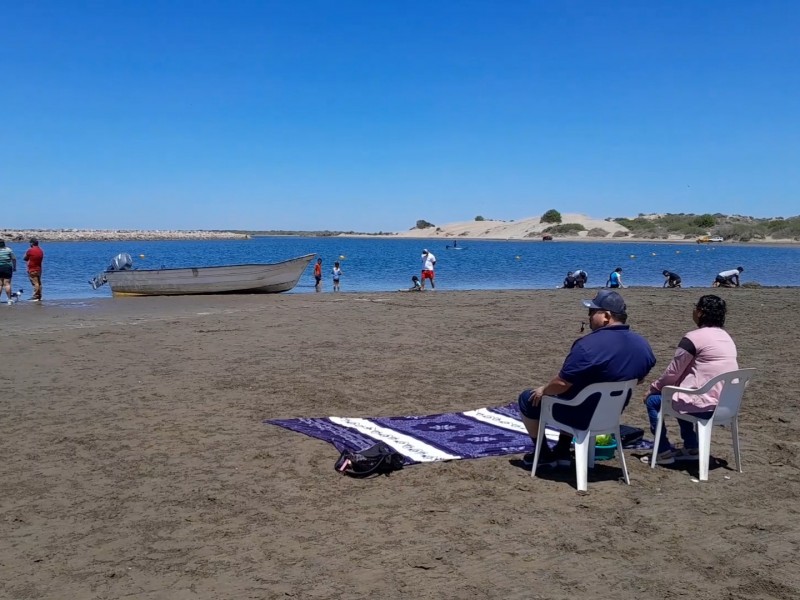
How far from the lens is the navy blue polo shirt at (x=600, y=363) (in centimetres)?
493

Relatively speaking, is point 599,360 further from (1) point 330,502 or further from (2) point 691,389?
(1) point 330,502

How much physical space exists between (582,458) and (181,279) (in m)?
21.0

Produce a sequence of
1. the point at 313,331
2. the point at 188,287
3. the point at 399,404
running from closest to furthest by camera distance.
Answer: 1. the point at 399,404
2. the point at 313,331
3. the point at 188,287

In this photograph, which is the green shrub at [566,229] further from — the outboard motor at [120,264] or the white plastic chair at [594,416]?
the white plastic chair at [594,416]

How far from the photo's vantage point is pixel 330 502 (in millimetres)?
4973

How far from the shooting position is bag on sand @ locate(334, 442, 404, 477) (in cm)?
548

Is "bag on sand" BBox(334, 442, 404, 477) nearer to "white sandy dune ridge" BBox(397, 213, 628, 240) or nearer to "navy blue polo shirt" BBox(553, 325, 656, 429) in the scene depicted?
"navy blue polo shirt" BBox(553, 325, 656, 429)

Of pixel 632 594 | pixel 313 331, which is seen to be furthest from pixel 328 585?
pixel 313 331

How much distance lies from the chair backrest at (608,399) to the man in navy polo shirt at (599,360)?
0.12 ft

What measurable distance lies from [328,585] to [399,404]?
160 inches

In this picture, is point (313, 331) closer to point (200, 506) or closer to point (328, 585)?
point (200, 506)

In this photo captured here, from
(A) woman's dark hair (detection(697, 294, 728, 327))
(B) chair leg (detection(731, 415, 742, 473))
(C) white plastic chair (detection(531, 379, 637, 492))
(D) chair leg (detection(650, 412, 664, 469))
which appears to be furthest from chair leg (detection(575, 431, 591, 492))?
(A) woman's dark hair (detection(697, 294, 728, 327))

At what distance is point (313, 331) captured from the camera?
14008 millimetres

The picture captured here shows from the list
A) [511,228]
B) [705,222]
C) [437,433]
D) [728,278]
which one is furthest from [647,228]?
[437,433]
